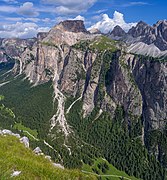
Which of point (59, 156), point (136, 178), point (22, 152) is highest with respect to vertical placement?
point (22, 152)

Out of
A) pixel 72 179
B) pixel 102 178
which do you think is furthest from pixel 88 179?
pixel 102 178

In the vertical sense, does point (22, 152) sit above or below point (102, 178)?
above

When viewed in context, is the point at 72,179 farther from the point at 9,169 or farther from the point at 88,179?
the point at 9,169

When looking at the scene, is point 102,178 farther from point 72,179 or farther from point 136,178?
point 72,179

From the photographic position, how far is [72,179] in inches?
1171

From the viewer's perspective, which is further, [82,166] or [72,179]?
[82,166]

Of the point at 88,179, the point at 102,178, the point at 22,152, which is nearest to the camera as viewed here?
the point at 88,179

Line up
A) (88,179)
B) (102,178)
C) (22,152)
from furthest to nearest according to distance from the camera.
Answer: (102,178)
(22,152)
(88,179)

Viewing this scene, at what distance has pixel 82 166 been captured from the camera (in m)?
195

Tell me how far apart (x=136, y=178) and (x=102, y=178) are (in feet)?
93.6

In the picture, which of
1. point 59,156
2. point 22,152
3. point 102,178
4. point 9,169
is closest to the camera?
point 9,169

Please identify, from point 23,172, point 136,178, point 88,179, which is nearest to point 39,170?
point 23,172

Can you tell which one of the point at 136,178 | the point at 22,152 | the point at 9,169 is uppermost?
the point at 9,169

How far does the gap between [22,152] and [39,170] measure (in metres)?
9.34
